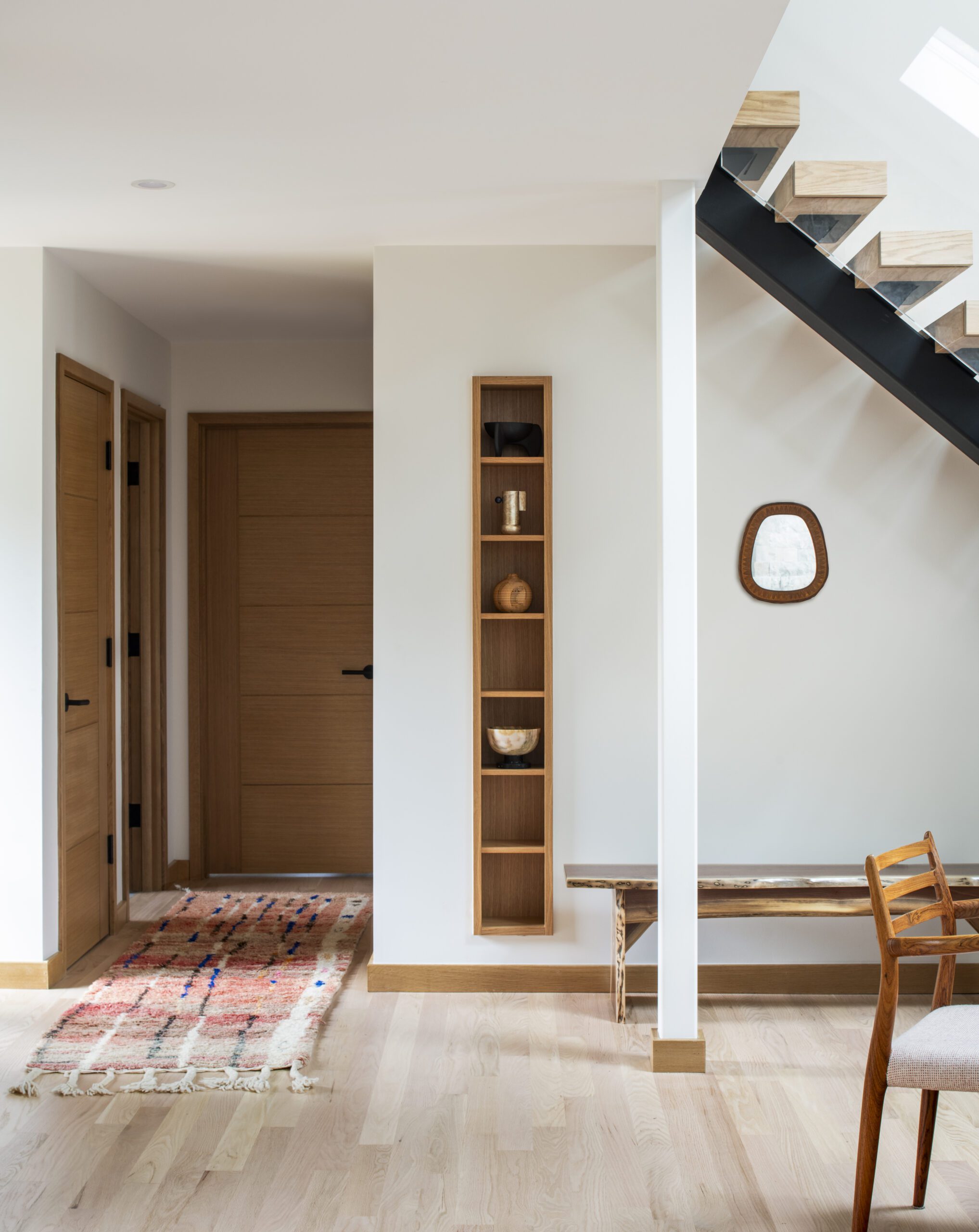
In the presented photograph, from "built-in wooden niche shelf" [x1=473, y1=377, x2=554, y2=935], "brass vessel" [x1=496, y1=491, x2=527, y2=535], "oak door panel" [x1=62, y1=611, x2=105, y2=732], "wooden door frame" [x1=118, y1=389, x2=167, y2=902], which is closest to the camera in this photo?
"brass vessel" [x1=496, y1=491, x2=527, y2=535]

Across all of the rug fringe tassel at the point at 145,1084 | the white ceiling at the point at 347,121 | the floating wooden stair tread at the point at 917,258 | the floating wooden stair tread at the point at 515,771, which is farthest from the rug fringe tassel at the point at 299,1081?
the floating wooden stair tread at the point at 917,258

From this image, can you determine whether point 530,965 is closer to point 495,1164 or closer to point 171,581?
point 495,1164

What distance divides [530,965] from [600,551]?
1.48 meters

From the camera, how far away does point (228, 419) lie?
5277mm

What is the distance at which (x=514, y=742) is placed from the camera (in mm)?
3783

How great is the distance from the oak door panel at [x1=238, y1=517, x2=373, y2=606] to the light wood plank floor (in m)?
2.31


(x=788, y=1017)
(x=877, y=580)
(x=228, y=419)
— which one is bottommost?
(x=788, y=1017)

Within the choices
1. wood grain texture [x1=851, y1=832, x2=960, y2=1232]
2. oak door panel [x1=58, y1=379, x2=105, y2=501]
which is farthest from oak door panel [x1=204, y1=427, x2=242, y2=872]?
wood grain texture [x1=851, y1=832, x2=960, y2=1232]

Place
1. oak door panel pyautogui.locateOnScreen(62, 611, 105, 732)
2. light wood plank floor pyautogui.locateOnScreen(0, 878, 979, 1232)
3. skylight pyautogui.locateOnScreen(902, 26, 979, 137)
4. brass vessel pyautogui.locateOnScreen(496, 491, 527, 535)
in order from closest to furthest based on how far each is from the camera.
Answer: light wood plank floor pyautogui.locateOnScreen(0, 878, 979, 1232) < skylight pyautogui.locateOnScreen(902, 26, 979, 137) < brass vessel pyautogui.locateOnScreen(496, 491, 527, 535) < oak door panel pyautogui.locateOnScreen(62, 611, 105, 732)

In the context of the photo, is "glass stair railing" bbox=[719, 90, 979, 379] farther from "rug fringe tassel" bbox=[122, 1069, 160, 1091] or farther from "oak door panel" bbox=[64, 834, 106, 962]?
"oak door panel" bbox=[64, 834, 106, 962]

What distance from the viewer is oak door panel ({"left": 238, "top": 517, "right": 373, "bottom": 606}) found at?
5402mm

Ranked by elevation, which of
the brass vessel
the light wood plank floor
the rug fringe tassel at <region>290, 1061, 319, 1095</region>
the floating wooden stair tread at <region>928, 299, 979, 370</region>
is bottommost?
the light wood plank floor

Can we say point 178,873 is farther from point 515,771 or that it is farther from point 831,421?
point 831,421

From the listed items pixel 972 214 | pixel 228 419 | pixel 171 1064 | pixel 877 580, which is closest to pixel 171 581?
pixel 228 419
